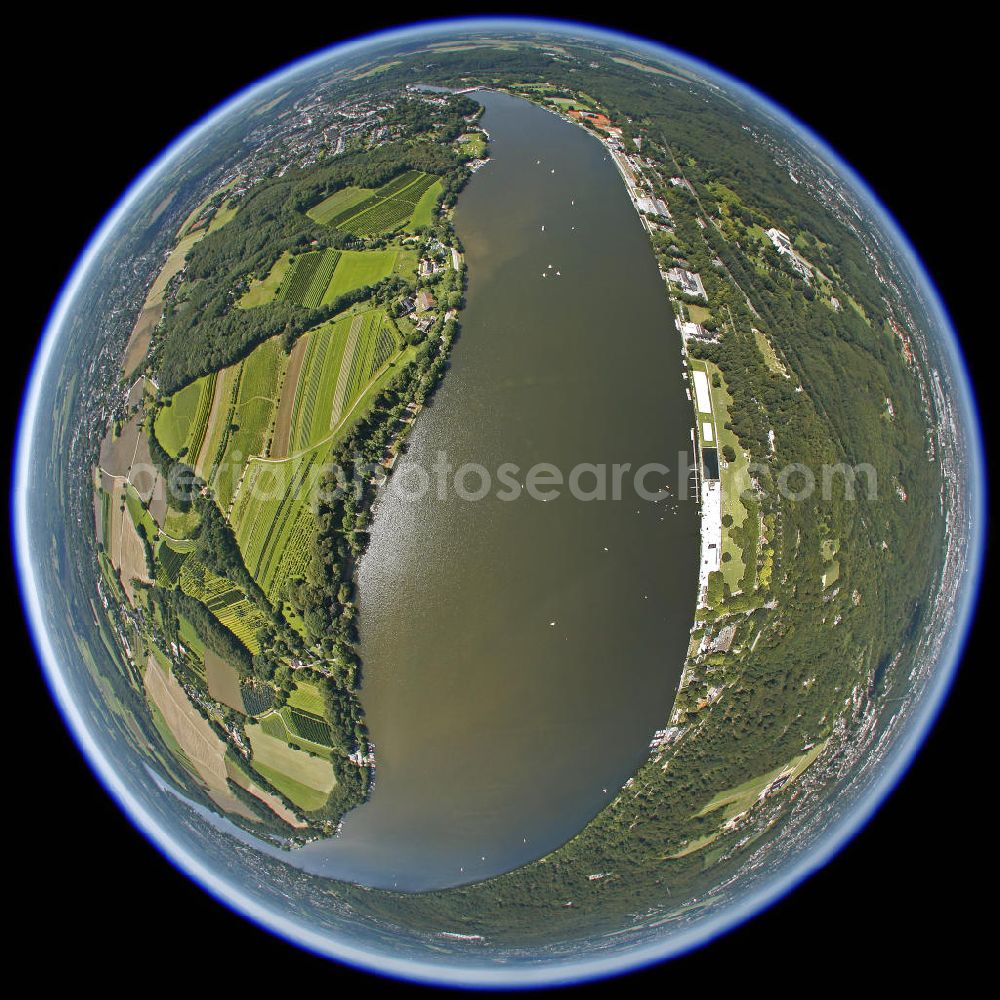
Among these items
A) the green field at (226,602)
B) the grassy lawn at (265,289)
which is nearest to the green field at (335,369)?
the grassy lawn at (265,289)

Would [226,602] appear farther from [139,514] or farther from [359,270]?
[359,270]

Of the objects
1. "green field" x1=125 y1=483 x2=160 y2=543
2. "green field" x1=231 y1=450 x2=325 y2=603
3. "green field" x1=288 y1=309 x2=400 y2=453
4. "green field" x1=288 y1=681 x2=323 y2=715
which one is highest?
"green field" x1=288 y1=309 x2=400 y2=453

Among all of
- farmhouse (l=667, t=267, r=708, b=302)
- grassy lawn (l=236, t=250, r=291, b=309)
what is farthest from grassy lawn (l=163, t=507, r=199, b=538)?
farmhouse (l=667, t=267, r=708, b=302)

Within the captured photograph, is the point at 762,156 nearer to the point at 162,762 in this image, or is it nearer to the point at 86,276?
the point at 86,276

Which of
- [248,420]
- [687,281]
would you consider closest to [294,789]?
[248,420]

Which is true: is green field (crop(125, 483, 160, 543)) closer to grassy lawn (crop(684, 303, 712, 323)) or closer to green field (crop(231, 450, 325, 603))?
green field (crop(231, 450, 325, 603))

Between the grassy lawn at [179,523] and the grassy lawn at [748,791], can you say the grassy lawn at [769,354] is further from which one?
the grassy lawn at [179,523]

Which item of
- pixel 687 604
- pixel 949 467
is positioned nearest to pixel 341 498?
pixel 687 604
